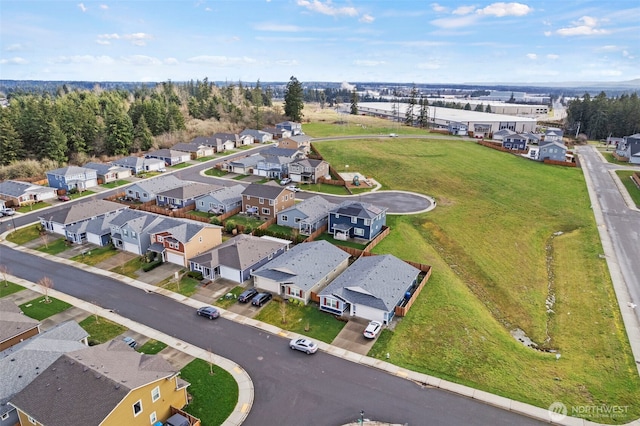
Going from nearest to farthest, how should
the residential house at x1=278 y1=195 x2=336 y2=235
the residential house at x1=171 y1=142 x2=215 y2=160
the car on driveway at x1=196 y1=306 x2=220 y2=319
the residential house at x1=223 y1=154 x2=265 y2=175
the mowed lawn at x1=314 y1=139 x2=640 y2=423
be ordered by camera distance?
the mowed lawn at x1=314 y1=139 x2=640 y2=423 → the car on driveway at x1=196 y1=306 x2=220 y2=319 → the residential house at x1=278 y1=195 x2=336 y2=235 → the residential house at x1=223 y1=154 x2=265 y2=175 → the residential house at x1=171 y1=142 x2=215 y2=160

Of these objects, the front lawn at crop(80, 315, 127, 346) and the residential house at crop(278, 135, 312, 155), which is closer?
the front lawn at crop(80, 315, 127, 346)

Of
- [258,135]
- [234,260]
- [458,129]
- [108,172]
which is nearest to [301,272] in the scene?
[234,260]

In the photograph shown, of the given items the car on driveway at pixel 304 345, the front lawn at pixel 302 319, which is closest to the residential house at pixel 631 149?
the front lawn at pixel 302 319

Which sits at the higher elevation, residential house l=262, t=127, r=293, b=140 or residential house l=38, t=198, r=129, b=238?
residential house l=262, t=127, r=293, b=140

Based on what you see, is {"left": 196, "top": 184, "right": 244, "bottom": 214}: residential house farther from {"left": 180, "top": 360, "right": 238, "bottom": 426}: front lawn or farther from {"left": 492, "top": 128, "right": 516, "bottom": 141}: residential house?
{"left": 492, "top": 128, "right": 516, "bottom": 141}: residential house

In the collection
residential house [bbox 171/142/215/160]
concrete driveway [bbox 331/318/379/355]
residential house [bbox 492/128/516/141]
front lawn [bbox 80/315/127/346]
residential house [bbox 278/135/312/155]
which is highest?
residential house [bbox 492/128/516/141]

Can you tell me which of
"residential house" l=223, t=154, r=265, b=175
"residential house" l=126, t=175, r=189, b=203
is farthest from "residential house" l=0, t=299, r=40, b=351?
"residential house" l=223, t=154, r=265, b=175
